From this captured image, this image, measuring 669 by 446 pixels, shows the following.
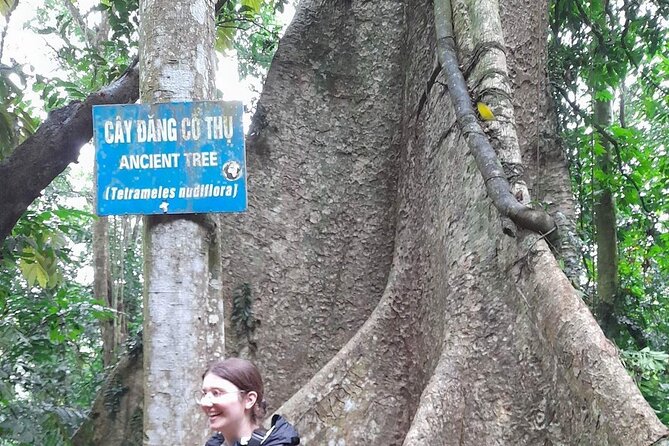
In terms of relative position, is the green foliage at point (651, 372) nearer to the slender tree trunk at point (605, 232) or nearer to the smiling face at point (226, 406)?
the slender tree trunk at point (605, 232)

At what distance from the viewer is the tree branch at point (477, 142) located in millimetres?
2240

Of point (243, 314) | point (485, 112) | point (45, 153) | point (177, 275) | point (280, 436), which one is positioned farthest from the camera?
point (45, 153)

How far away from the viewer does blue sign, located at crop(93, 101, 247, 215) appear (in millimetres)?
2082

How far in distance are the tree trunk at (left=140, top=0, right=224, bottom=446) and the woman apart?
36cm

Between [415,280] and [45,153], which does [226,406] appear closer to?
[415,280]

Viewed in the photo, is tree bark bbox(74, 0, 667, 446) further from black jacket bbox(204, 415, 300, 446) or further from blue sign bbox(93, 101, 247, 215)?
blue sign bbox(93, 101, 247, 215)

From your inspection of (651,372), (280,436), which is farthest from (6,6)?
(651,372)

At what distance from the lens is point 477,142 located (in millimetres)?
2592

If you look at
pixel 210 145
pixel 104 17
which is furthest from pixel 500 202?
pixel 104 17

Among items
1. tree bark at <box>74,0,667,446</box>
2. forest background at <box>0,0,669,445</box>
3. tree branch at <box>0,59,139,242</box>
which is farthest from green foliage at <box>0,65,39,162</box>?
tree bark at <box>74,0,667,446</box>

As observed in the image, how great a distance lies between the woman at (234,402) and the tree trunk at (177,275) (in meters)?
0.36

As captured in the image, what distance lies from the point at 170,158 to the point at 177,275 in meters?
0.37

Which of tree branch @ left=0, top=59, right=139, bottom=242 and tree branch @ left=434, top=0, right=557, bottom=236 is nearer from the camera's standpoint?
tree branch @ left=434, top=0, right=557, bottom=236

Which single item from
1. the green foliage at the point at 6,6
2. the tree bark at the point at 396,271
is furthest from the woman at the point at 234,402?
the green foliage at the point at 6,6
